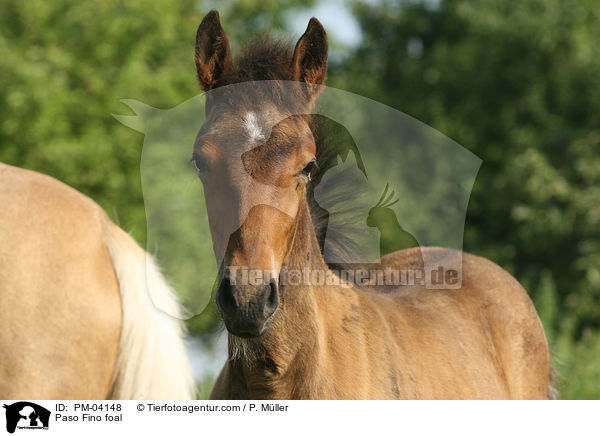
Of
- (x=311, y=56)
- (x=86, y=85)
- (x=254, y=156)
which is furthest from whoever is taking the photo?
(x=86, y=85)

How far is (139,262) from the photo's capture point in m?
3.60

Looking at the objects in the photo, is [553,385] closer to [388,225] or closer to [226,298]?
[388,225]

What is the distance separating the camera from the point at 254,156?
2354 mm

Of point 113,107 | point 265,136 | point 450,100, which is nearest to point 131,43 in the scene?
point 113,107

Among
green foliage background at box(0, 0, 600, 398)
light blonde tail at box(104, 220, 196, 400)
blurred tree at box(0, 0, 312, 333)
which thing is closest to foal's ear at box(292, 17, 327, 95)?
light blonde tail at box(104, 220, 196, 400)

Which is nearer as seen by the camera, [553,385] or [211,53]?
Result: [211,53]

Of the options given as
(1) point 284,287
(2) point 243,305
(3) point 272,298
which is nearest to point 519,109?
(1) point 284,287

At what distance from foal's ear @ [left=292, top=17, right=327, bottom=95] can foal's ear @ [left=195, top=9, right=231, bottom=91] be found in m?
0.29

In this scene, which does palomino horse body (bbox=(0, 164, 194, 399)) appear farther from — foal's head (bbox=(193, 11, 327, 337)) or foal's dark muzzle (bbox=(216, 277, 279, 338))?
foal's dark muzzle (bbox=(216, 277, 279, 338))

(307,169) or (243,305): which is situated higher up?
(307,169)

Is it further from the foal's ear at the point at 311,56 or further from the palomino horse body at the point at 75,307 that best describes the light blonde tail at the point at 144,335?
the foal's ear at the point at 311,56

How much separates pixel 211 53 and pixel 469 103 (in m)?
14.3
